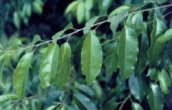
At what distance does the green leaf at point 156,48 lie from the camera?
29.0 inches

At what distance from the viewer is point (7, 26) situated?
257 centimetres

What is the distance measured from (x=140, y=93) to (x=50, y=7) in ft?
5.47

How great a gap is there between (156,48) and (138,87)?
209mm

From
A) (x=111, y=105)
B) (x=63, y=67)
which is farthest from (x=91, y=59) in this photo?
(x=111, y=105)

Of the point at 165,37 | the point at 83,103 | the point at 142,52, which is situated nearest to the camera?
the point at 165,37

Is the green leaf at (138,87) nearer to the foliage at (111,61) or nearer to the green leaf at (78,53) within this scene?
the foliage at (111,61)

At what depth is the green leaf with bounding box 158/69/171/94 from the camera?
2.83 ft

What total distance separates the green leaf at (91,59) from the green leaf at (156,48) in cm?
13

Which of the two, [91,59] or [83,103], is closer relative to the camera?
[91,59]

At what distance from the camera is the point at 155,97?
2.83 ft

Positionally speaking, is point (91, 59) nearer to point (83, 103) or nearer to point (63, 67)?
point (63, 67)

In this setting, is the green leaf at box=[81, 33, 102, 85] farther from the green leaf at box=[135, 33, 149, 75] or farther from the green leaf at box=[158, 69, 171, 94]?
the green leaf at box=[158, 69, 171, 94]

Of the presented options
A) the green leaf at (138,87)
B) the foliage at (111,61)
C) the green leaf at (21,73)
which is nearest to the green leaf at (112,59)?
the foliage at (111,61)

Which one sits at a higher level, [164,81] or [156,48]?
[156,48]
